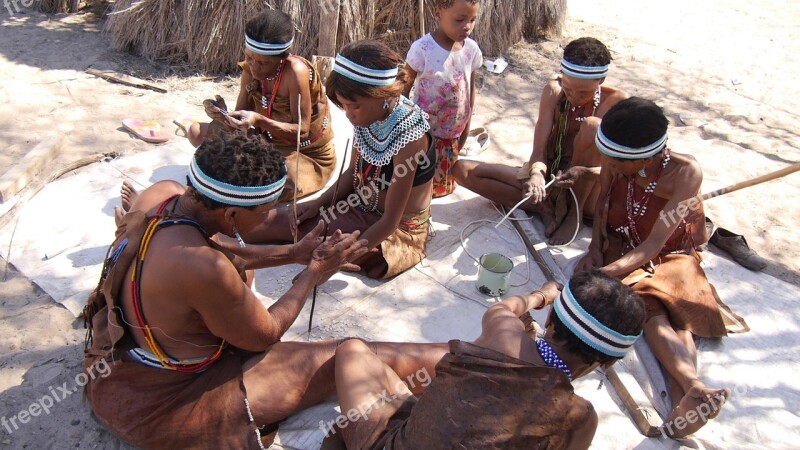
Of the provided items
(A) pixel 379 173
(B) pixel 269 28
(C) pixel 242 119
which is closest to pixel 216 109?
(C) pixel 242 119

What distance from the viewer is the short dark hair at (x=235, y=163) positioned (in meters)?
2.02

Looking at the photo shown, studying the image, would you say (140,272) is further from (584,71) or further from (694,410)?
(584,71)

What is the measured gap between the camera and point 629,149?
2928 mm

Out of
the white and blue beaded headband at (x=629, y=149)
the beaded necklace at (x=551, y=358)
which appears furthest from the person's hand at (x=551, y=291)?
the white and blue beaded headband at (x=629, y=149)

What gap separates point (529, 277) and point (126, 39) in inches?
181

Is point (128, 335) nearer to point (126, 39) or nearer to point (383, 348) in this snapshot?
point (383, 348)

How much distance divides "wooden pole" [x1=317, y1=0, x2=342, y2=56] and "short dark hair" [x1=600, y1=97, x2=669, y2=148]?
3.35 metres

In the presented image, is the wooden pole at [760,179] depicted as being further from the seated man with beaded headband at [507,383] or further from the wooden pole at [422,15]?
the wooden pole at [422,15]

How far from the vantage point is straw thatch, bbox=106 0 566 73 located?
5.55 meters

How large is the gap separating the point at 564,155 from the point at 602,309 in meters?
2.18

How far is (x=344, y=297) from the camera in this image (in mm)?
3314

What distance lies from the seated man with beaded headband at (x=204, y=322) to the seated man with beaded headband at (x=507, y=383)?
0.85 feet

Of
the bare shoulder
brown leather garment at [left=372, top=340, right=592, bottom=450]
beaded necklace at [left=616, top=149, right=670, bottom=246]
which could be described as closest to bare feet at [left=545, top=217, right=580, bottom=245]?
beaded necklace at [left=616, top=149, right=670, bottom=246]

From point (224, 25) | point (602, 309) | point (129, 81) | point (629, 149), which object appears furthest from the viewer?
point (224, 25)
